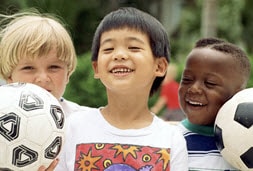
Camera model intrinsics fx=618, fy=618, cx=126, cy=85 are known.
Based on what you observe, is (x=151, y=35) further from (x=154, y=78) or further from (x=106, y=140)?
(x=106, y=140)

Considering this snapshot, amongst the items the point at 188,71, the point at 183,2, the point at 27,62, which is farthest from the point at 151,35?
the point at 183,2

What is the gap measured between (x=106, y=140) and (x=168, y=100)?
7.23 m

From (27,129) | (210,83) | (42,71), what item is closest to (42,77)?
(42,71)

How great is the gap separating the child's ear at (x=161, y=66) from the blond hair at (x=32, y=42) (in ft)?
1.71

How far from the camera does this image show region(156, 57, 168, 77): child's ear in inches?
129

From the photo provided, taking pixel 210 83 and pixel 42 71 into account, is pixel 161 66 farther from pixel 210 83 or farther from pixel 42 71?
pixel 42 71

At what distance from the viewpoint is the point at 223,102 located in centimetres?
342

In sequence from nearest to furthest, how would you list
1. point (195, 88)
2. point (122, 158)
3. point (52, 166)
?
point (52, 166), point (122, 158), point (195, 88)

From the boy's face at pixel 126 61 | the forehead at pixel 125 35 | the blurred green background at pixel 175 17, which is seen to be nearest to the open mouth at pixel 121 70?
the boy's face at pixel 126 61

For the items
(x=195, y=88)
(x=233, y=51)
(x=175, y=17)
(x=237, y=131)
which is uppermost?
(x=175, y=17)

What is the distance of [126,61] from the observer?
3.09m

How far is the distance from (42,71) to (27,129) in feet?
2.04

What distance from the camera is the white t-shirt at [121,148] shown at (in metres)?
3.05

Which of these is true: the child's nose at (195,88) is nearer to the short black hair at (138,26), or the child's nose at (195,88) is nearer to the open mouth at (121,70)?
the short black hair at (138,26)
